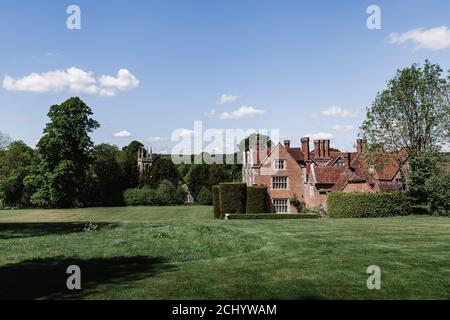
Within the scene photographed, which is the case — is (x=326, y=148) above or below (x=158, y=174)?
above

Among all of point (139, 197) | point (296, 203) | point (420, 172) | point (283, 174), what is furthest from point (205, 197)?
point (420, 172)

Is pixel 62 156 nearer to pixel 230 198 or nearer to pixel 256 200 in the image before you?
pixel 230 198

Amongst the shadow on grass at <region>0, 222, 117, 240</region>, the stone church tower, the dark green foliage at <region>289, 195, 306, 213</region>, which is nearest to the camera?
the shadow on grass at <region>0, 222, 117, 240</region>

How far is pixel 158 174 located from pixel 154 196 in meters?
7.26

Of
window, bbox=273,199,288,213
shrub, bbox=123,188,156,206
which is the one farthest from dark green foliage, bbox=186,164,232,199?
window, bbox=273,199,288,213

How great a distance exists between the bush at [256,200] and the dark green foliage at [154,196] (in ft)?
116

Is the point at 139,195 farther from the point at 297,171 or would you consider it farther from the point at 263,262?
the point at 263,262

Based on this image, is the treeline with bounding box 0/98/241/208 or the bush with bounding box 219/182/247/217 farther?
the treeline with bounding box 0/98/241/208

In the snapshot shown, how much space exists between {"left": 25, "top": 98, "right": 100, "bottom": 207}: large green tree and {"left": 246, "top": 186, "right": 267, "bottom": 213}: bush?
118 ft

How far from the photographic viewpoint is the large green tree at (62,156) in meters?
68.9

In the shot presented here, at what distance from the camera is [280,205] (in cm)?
5291

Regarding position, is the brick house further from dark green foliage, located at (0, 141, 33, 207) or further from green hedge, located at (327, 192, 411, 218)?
dark green foliage, located at (0, 141, 33, 207)

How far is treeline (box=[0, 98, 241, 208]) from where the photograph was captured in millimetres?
69625
